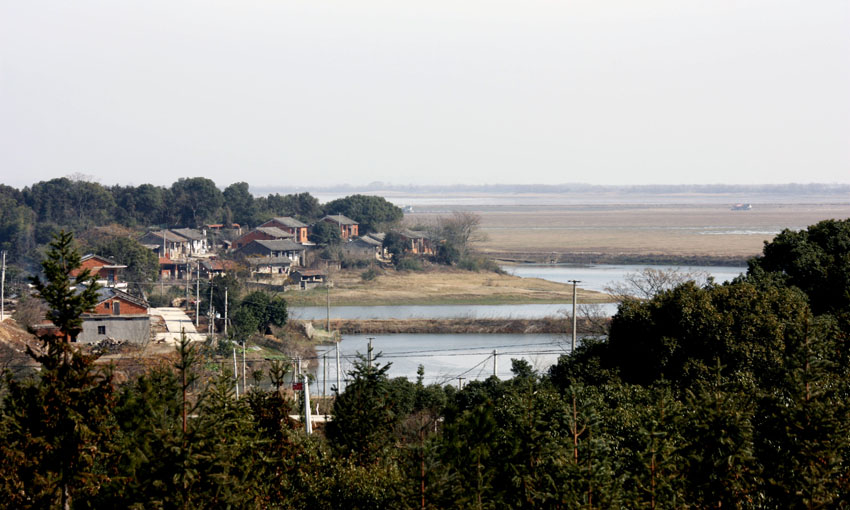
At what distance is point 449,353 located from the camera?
65.9 feet

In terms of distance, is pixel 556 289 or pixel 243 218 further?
pixel 243 218

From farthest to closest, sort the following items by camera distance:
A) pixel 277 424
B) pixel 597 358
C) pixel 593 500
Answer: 1. pixel 597 358
2. pixel 277 424
3. pixel 593 500

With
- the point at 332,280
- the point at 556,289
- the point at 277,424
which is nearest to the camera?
the point at 277,424

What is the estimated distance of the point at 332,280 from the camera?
31531 millimetres

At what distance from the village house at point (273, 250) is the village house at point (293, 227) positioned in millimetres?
3342

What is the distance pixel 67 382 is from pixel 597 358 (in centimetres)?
648

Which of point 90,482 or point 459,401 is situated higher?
point 90,482

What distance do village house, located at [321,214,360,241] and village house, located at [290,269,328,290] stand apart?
7.94m

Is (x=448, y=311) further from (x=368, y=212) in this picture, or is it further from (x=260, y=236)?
(x=368, y=212)

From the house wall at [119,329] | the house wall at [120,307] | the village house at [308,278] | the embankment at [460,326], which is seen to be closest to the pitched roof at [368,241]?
the village house at [308,278]

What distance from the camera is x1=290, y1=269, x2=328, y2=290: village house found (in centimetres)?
3042

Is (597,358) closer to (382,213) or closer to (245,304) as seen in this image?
(245,304)

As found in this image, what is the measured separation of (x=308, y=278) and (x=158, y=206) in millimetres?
14974

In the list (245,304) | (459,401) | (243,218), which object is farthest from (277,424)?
(243,218)
